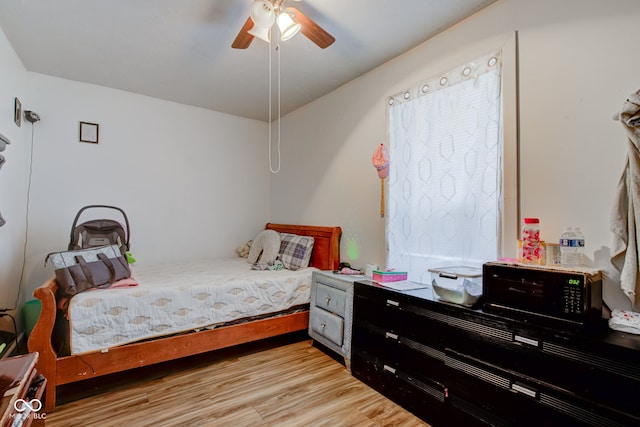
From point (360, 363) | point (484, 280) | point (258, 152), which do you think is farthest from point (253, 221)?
point (484, 280)

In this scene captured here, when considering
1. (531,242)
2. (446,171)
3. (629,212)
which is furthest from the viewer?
(446,171)

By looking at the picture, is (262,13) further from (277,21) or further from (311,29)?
(311,29)

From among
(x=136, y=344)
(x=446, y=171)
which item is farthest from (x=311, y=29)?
(x=136, y=344)

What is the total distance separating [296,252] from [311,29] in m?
2.10

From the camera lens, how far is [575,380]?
130 centimetres

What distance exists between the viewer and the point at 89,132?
3.33 metres

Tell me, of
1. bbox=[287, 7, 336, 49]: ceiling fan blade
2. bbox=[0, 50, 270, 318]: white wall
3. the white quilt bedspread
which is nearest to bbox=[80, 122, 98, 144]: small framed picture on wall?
bbox=[0, 50, 270, 318]: white wall

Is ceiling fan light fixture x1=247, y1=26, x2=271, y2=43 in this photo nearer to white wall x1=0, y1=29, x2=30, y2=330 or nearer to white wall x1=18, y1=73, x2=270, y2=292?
white wall x1=0, y1=29, x2=30, y2=330

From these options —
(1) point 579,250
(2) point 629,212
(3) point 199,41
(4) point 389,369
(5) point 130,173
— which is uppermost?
(3) point 199,41

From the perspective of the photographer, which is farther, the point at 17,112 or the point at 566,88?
the point at 17,112

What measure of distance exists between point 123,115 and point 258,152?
167cm

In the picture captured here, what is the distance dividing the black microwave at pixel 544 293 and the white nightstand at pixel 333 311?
1.13m

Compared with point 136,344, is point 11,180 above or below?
above

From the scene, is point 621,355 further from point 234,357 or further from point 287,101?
point 287,101
